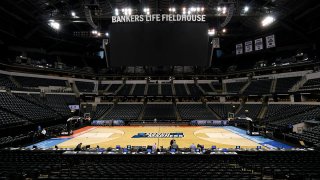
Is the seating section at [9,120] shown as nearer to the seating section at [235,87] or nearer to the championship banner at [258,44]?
the seating section at [235,87]

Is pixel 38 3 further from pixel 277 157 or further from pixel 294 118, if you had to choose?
pixel 294 118

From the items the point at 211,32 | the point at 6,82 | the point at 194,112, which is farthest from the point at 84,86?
the point at 211,32

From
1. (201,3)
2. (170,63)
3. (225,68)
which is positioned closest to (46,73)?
(170,63)

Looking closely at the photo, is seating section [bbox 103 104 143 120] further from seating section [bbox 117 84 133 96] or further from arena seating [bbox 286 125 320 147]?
arena seating [bbox 286 125 320 147]

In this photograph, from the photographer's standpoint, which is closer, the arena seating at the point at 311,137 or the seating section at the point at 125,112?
the arena seating at the point at 311,137

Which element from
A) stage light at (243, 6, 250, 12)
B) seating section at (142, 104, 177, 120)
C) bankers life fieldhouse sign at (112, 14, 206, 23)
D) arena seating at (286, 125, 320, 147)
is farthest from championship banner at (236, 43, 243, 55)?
arena seating at (286, 125, 320, 147)

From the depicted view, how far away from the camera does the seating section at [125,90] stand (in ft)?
140

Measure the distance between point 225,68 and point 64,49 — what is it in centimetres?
4100

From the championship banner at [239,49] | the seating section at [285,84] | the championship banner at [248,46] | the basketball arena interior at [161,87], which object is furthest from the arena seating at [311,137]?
the championship banner at [239,49]

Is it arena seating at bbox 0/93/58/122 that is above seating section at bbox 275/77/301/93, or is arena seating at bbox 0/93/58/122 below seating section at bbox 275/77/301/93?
below

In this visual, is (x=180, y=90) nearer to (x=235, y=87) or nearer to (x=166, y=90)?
(x=166, y=90)

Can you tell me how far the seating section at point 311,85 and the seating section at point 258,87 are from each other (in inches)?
224

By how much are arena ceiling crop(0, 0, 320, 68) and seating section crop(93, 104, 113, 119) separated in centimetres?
1540

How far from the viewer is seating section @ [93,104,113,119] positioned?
38312mm
